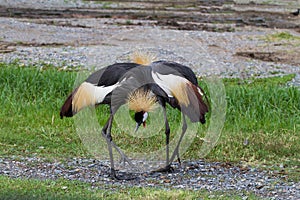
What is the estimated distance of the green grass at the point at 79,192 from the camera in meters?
5.98

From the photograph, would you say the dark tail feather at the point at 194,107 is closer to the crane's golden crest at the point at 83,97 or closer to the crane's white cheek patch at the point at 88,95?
the crane's white cheek patch at the point at 88,95

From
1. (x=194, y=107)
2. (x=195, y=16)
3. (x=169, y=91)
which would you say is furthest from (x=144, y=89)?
(x=195, y=16)

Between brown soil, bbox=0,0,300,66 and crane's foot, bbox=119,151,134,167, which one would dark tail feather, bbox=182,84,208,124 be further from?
brown soil, bbox=0,0,300,66

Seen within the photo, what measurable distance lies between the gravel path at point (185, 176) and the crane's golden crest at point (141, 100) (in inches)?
28.2

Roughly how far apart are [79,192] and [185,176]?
1.36 m

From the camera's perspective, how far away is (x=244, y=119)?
30.0 feet

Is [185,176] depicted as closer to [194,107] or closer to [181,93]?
[194,107]

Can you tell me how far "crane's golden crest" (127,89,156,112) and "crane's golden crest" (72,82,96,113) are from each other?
1.27 feet

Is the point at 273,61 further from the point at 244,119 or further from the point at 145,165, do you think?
the point at 145,165

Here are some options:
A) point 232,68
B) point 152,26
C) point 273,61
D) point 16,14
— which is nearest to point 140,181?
point 232,68

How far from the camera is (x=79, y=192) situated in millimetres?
6230

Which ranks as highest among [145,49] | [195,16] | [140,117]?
[145,49]

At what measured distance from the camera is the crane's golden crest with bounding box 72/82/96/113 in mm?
7043

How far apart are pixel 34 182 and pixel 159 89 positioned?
58.7 inches
